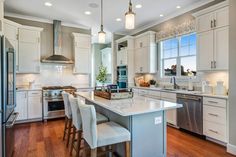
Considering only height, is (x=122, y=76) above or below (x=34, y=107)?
above

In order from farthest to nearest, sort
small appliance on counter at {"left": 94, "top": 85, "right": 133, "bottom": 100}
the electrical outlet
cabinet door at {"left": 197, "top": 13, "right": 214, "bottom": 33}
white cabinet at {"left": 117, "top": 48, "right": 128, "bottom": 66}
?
white cabinet at {"left": 117, "top": 48, "right": 128, "bottom": 66} → cabinet door at {"left": 197, "top": 13, "right": 214, "bottom": 33} → small appliance on counter at {"left": 94, "top": 85, "right": 133, "bottom": 100} → the electrical outlet

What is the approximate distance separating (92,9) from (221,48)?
10.9 ft

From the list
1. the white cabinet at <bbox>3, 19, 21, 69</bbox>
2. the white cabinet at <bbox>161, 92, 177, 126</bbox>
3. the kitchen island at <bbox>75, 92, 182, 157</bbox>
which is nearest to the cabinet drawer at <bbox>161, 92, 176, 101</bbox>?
the white cabinet at <bbox>161, 92, 177, 126</bbox>

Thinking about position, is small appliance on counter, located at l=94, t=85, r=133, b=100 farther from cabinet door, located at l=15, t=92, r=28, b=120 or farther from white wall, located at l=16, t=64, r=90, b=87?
white wall, located at l=16, t=64, r=90, b=87

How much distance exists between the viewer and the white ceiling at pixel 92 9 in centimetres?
400

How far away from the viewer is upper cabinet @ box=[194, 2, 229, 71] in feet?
10.3

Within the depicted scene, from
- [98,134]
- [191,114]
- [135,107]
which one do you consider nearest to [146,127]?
[135,107]

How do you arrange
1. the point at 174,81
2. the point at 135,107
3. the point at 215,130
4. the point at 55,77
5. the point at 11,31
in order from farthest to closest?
the point at 55,77, the point at 174,81, the point at 11,31, the point at 215,130, the point at 135,107

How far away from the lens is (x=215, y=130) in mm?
3117

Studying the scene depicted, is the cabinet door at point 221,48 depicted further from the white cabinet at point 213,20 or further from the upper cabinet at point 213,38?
the white cabinet at point 213,20

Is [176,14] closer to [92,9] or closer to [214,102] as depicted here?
[92,9]

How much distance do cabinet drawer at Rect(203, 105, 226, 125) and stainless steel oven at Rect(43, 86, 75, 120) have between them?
12.9 ft

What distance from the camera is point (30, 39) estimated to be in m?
4.80

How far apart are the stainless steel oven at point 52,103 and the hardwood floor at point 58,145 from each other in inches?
27.3
